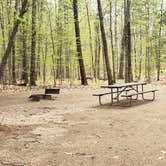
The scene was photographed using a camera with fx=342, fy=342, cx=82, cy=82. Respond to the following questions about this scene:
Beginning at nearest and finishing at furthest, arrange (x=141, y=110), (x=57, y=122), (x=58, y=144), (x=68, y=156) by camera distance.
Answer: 1. (x=68, y=156)
2. (x=58, y=144)
3. (x=57, y=122)
4. (x=141, y=110)

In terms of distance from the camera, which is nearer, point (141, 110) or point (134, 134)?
point (134, 134)

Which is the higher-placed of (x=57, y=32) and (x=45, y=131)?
(x=57, y=32)

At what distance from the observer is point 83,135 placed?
6.68 meters

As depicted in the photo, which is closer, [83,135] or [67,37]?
[83,135]

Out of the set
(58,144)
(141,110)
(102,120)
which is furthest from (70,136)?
(141,110)

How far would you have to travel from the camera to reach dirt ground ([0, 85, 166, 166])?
5.09 m

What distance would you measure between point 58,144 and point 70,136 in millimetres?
657

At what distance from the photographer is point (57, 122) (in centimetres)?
812

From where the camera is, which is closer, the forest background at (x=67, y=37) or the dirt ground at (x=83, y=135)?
the dirt ground at (x=83, y=135)

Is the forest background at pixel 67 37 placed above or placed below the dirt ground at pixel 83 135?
above

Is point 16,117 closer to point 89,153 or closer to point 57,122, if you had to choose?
point 57,122

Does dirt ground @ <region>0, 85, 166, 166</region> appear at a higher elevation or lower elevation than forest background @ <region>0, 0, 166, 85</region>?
lower

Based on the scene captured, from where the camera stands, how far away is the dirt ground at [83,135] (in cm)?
509

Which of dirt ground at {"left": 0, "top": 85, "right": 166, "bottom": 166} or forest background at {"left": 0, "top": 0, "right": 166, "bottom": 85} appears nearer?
dirt ground at {"left": 0, "top": 85, "right": 166, "bottom": 166}
